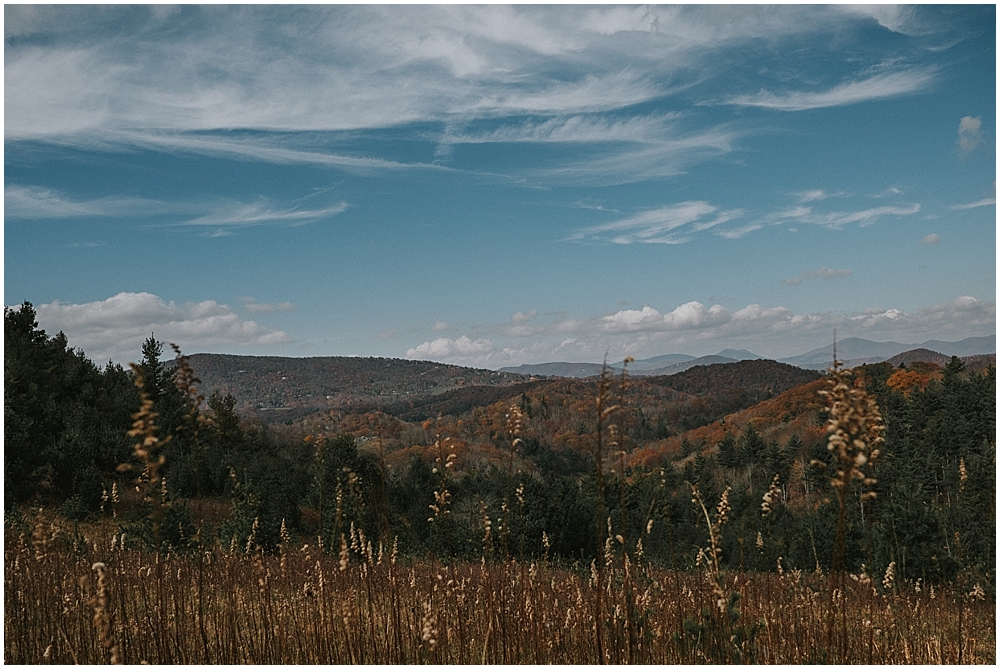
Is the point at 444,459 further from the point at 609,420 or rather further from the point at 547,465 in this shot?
the point at 547,465

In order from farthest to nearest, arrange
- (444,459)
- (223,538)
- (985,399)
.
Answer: (985,399) < (223,538) < (444,459)

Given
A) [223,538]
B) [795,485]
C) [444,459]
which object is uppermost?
[444,459]

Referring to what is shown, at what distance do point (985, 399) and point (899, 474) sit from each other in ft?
58.0

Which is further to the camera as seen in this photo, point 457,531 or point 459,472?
point 459,472

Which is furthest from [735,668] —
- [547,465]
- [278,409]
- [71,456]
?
[547,465]

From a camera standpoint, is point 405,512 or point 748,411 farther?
point 748,411

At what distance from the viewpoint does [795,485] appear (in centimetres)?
5397

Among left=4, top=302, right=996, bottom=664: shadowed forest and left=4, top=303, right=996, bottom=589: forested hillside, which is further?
left=4, top=303, right=996, bottom=589: forested hillside

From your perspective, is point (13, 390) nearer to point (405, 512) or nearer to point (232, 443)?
point (232, 443)

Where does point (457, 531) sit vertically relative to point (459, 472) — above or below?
above

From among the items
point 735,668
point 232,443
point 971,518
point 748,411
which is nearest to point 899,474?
point 971,518

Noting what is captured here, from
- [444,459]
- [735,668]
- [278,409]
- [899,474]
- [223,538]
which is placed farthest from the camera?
[278,409]

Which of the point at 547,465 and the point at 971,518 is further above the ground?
the point at 971,518

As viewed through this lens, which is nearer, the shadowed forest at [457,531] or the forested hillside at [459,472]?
the shadowed forest at [457,531]
